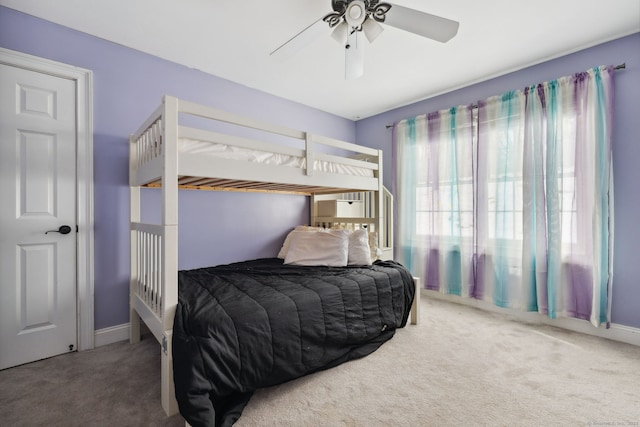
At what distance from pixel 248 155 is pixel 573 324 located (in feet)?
9.79

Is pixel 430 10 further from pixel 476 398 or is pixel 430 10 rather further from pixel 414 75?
pixel 476 398

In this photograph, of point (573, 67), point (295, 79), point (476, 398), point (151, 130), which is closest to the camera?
point (476, 398)

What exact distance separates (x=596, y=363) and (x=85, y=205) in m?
3.73

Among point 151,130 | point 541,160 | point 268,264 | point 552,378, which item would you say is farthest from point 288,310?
point 541,160

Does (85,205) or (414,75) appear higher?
(414,75)

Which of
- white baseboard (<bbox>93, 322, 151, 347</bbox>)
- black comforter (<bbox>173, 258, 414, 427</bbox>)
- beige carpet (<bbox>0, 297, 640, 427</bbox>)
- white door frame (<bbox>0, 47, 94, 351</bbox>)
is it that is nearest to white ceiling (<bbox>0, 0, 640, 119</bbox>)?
white door frame (<bbox>0, 47, 94, 351</bbox>)

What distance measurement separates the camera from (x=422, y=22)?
5.29 ft

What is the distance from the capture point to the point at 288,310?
65.8 inches

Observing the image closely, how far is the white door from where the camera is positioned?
74.4 inches

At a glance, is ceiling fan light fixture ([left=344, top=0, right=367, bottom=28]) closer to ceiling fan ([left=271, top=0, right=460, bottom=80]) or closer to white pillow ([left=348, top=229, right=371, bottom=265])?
ceiling fan ([left=271, top=0, right=460, bottom=80])

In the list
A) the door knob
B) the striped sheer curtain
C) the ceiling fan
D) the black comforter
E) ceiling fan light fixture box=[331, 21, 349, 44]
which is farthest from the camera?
the striped sheer curtain

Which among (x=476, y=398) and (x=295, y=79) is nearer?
(x=476, y=398)

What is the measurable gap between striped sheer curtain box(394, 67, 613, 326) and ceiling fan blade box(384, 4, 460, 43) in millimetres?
1521

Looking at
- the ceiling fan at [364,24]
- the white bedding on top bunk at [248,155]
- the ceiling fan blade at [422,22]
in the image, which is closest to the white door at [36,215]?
the white bedding on top bunk at [248,155]
